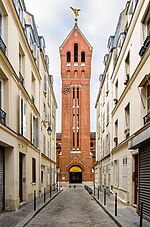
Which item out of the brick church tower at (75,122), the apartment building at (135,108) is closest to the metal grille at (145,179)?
the apartment building at (135,108)

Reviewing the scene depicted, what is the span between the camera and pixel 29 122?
1900 centimetres

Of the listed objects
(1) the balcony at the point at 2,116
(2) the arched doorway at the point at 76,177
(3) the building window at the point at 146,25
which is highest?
(3) the building window at the point at 146,25

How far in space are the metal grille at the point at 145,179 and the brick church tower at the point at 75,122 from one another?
4457 cm

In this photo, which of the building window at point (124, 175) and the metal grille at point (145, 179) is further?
the building window at point (124, 175)

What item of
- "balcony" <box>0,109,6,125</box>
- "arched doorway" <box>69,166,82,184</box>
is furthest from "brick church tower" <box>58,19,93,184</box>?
"balcony" <box>0,109,6,125</box>

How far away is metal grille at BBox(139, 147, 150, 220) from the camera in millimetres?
11400

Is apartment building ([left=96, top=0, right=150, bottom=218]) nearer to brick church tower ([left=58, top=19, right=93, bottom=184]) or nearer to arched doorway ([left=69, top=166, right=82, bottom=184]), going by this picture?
brick church tower ([left=58, top=19, right=93, bottom=184])

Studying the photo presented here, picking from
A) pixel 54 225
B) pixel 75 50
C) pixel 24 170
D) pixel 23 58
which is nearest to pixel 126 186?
pixel 24 170

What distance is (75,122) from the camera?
190ft

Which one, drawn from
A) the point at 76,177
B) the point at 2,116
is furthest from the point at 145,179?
the point at 76,177

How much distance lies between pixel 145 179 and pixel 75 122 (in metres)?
46.2

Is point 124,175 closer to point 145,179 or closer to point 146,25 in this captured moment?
point 145,179

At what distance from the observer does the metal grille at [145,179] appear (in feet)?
37.4

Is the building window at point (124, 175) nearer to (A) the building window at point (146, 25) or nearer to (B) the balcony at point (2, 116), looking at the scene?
(A) the building window at point (146, 25)
